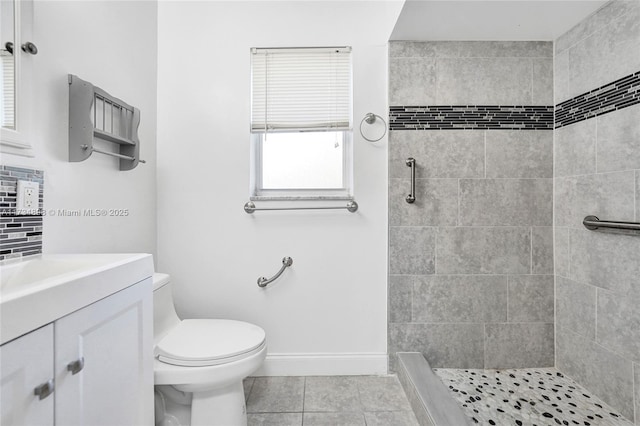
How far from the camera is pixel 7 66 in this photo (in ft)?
3.18

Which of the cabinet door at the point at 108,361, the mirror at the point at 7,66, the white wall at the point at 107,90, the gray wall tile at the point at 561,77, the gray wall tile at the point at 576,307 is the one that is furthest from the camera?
the gray wall tile at the point at 561,77

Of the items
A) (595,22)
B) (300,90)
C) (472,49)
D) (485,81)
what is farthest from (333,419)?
(595,22)

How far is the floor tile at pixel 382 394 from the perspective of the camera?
1524 mm

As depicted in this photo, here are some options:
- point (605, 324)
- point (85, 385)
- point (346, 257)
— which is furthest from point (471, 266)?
point (85, 385)

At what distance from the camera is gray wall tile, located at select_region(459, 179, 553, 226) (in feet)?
5.69

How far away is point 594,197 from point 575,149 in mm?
285

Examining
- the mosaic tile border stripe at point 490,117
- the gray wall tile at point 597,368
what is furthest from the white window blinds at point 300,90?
the gray wall tile at point 597,368

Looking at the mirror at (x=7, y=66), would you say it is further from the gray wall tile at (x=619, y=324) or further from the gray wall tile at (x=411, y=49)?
the gray wall tile at (x=619, y=324)

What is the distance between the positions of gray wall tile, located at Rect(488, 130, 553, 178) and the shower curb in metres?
1.16

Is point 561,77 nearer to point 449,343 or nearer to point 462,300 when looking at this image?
point 462,300

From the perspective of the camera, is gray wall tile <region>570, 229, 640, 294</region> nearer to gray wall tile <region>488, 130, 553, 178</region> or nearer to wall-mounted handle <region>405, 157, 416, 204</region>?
gray wall tile <region>488, 130, 553, 178</region>

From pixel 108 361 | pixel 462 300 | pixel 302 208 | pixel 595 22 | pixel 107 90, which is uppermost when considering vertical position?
pixel 595 22

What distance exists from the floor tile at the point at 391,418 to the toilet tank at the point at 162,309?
1.06m

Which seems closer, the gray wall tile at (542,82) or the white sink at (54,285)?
the white sink at (54,285)
